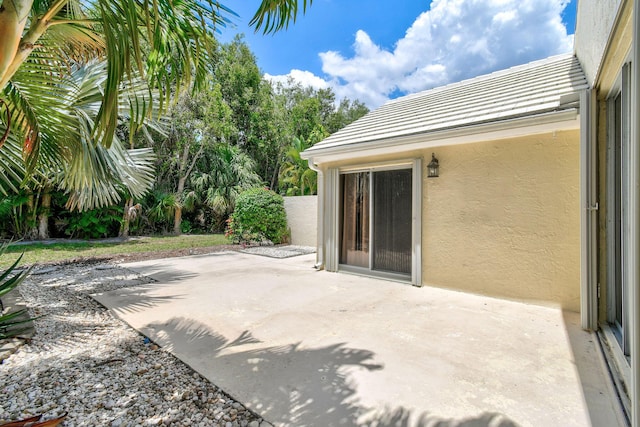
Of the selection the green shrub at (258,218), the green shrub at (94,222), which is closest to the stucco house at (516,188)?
the green shrub at (258,218)

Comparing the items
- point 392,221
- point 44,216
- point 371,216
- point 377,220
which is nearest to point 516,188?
point 392,221

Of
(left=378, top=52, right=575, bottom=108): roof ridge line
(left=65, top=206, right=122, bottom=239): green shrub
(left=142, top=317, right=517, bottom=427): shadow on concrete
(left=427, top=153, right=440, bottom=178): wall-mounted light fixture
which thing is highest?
(left=378, top=52, right=575, bottom=108): roof ridge line

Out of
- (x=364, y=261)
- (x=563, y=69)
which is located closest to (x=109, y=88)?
(x=364, y=261)

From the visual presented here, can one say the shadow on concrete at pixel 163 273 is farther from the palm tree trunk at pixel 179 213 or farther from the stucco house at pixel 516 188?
the palm tree trunk at pixel 179 213

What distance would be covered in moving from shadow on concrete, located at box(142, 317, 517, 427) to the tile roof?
4840 mm

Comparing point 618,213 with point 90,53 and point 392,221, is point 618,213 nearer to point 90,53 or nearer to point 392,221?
point 392,221

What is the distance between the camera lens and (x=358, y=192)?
792cm

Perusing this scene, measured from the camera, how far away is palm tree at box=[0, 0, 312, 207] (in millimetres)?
2051

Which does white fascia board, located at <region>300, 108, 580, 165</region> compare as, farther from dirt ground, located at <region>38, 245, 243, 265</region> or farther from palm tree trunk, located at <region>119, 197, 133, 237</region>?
palm tree trunk, located at <region>119, 197, 133, 237</region>

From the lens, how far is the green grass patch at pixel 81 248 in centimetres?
994

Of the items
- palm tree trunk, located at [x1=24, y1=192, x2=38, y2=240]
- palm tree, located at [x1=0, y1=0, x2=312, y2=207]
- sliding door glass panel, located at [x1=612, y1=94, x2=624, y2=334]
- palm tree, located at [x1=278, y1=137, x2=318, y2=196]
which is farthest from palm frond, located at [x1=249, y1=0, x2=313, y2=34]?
palm tree trunk, located at [x1=24, y1=192, x2=38, y2=240]

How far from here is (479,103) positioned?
6.61 meters

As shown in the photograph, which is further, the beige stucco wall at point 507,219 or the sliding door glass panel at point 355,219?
the sliding door glass panel at point 355,219

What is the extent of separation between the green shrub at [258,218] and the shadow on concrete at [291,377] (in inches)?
357
